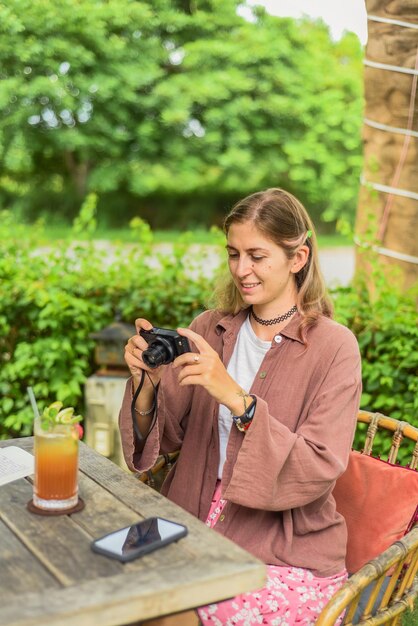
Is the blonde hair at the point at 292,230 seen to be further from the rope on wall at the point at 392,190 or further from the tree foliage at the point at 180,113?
the tree foliage at the point at 180,113

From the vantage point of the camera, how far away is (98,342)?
11.0 feet

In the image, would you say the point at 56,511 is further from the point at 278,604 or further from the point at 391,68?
the point at 391,68

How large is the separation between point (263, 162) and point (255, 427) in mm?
15013

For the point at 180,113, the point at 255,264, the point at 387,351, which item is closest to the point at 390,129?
the point at 387,351

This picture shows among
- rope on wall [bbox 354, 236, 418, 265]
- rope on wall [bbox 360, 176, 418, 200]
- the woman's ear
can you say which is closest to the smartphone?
the woman's ear

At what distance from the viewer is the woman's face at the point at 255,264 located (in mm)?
1987

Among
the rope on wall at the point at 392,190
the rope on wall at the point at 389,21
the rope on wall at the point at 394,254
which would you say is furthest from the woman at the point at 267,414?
the rope on wall at the point at 389,21

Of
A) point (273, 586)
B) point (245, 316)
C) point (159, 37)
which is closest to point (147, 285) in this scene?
point (245, 316)

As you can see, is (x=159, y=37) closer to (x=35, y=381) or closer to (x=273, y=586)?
(x=35, y=381)

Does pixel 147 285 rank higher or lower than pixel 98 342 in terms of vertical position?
higher

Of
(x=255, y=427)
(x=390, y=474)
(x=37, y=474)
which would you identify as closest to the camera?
(x=37, y=474)

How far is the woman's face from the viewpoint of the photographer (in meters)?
1.99

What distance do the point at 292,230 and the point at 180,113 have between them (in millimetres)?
13491

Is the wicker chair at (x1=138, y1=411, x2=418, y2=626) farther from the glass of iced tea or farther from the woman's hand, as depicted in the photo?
the glass of iced tea
